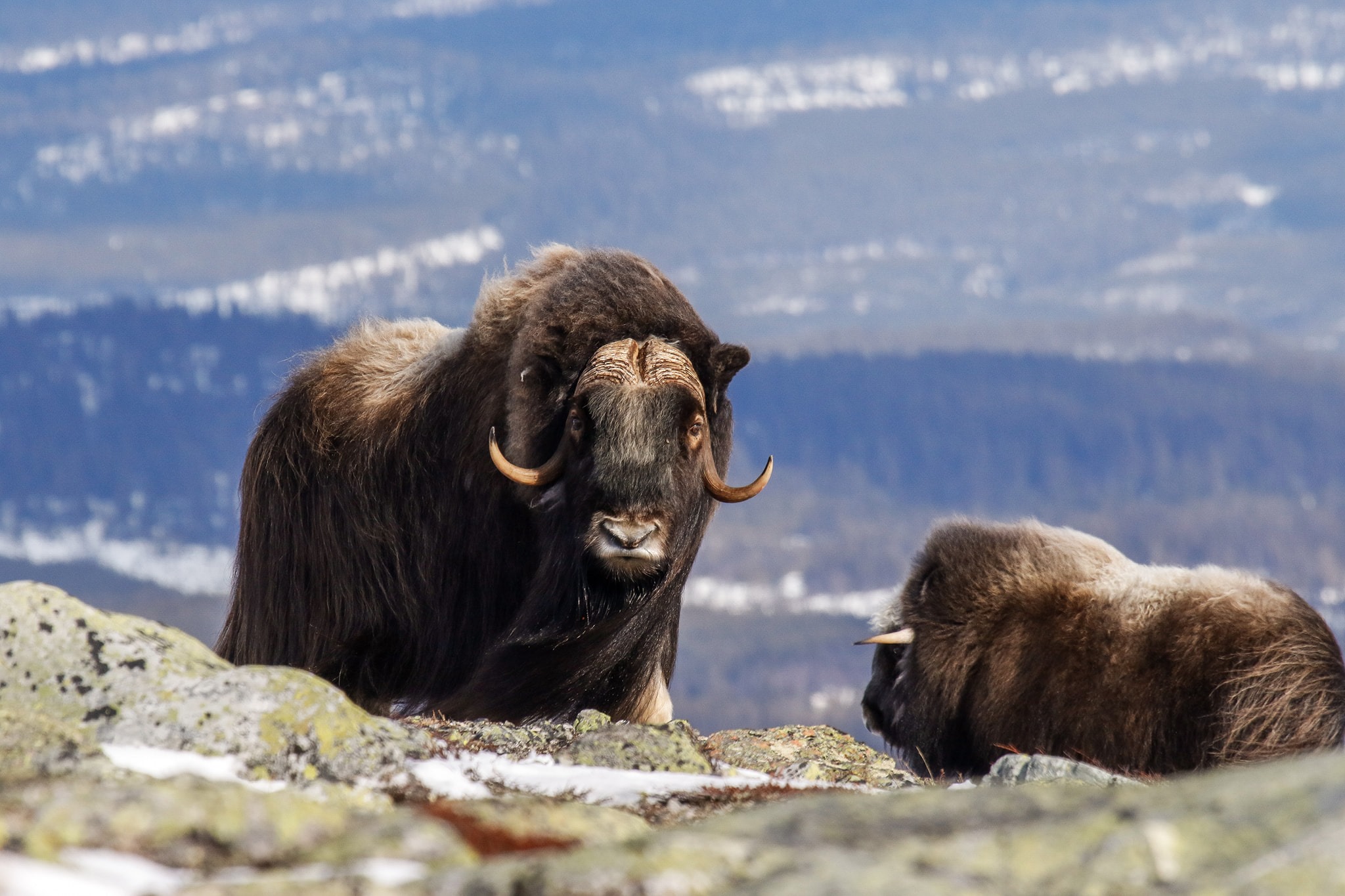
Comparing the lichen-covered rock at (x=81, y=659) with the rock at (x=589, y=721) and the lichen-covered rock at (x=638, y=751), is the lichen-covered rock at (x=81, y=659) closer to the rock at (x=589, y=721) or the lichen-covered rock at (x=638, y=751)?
the lichen-covered rock at (x=638, y=751)

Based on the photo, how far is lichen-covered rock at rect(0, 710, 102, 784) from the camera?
11.9 ft

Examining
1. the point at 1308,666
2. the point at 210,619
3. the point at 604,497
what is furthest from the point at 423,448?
the point at 210,619

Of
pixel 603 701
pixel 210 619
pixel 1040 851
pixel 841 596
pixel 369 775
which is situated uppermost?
pixel 1040 851

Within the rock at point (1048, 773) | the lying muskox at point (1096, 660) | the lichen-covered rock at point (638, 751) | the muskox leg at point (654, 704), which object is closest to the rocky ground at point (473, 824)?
the lichen-covered rock at point (638, 751)

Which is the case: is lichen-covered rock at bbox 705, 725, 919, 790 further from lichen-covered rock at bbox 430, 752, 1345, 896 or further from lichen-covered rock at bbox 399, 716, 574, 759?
lichen-covered rock at bbox 430, 752, 1345, 896

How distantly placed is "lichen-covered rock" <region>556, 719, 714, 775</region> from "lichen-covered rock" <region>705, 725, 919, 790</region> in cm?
42

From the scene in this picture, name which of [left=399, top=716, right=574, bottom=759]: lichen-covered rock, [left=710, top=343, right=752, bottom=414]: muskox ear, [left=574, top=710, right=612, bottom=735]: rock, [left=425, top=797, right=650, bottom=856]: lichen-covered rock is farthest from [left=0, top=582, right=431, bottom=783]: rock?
[left=710, top=343, right=752, bottom=414]: muskox ear

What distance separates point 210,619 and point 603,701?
11052cm

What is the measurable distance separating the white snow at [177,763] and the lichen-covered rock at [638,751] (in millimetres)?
1034

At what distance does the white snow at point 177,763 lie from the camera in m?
3.93

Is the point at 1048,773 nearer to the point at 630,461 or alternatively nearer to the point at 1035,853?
the point at 630,461

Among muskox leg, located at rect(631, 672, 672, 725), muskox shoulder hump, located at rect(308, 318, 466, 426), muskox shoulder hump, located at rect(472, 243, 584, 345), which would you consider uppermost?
muskox shoulder hump, located at rect(472, 243, 584, 345)

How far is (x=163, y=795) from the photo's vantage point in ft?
9.99

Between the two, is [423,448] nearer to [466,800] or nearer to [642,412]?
[642,412]
